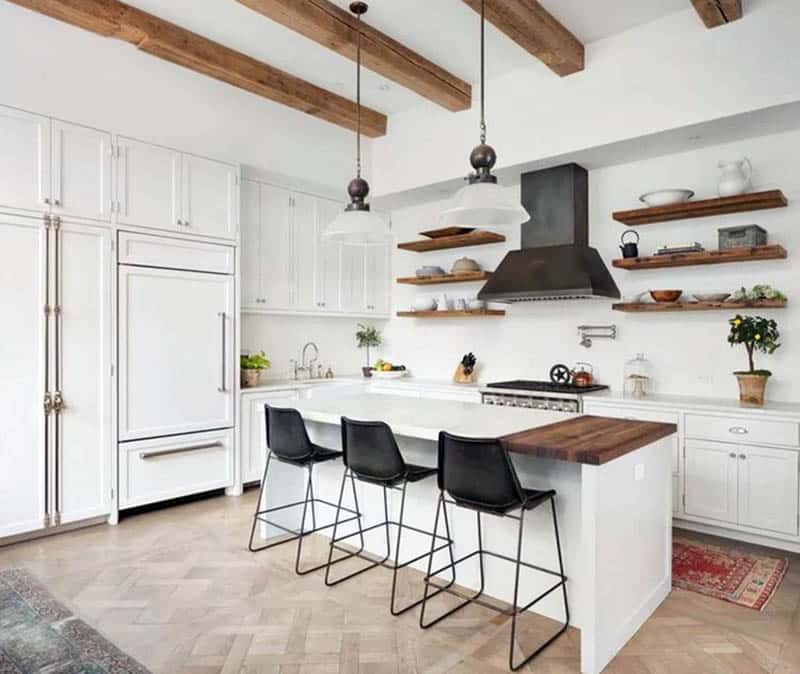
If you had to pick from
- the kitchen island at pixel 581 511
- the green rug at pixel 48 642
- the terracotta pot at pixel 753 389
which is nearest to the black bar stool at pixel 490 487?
the kitchen island at pixel 581 511

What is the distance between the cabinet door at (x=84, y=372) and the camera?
12.3 feet

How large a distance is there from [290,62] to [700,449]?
4121mm

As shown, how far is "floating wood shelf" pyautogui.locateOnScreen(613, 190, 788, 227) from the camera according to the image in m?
3.78

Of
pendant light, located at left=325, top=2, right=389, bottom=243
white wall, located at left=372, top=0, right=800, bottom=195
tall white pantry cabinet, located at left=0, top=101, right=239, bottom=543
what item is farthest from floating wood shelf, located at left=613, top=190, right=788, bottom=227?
tall white pantry cabinet, located at left=0, top=101, right=239, bottom=543

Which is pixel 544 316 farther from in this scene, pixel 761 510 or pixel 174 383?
pixel 174 383

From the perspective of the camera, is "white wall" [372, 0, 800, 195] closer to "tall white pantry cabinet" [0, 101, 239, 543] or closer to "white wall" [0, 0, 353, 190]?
"white wall" [0, 0, 353, 190]

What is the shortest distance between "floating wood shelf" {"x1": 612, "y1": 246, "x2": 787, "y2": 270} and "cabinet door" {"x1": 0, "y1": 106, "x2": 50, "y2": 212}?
4.13 metres

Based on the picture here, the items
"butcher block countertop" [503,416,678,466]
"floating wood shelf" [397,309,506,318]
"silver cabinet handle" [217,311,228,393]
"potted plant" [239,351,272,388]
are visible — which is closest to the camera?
"butcher block countertop" [503,416,678,466]

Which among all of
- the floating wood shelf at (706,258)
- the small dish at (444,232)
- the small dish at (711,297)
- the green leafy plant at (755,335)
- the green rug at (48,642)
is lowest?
the green rug at (48,642)

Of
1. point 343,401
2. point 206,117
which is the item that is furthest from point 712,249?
point 206,117

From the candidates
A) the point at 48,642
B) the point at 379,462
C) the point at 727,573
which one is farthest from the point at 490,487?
the point at 48,642

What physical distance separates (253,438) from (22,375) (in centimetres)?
185

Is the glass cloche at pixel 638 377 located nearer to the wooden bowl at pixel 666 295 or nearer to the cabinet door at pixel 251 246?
the wooden bowl at pixel 666 295

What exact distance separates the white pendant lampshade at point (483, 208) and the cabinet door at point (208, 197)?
239 cm
